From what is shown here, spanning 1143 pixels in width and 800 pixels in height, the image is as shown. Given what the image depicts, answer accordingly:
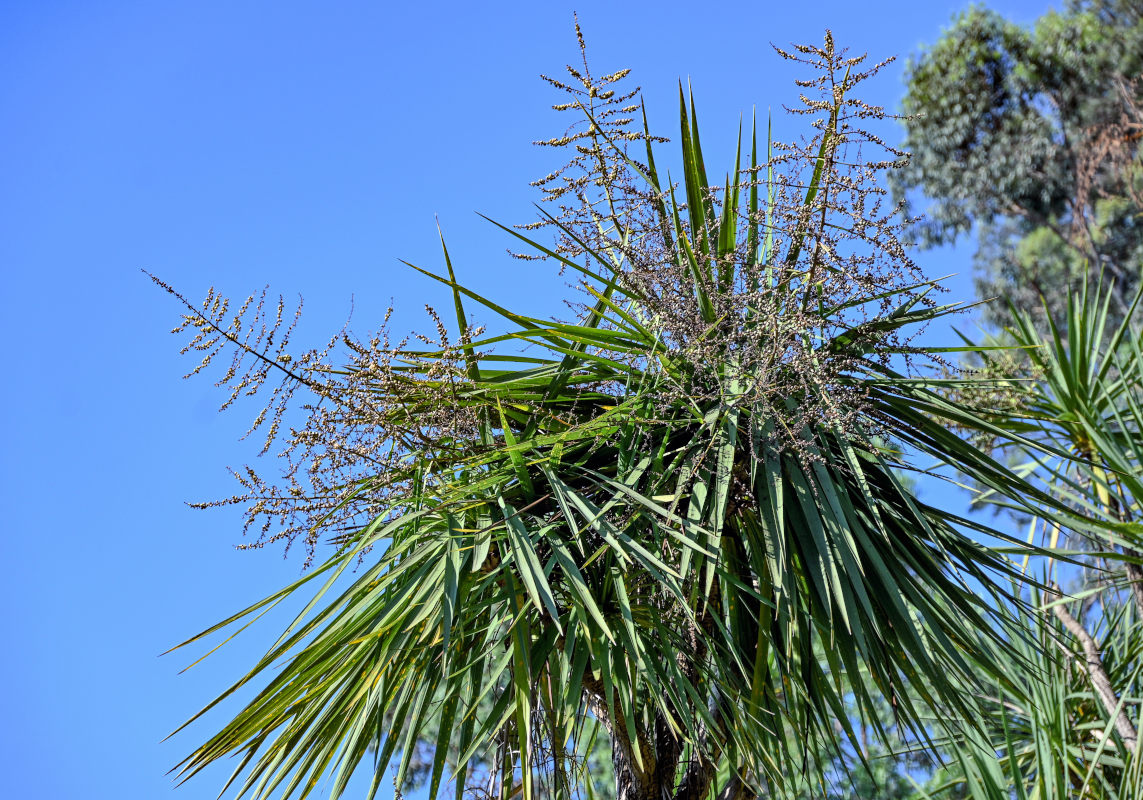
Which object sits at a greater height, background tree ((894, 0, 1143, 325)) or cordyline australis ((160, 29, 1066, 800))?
background tree ((894, 0, 1143, 325))

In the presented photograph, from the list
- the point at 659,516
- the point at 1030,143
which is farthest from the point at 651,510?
the point at 1030,143

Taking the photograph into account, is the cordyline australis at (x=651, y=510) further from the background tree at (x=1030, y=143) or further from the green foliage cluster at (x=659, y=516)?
the background tree at (x=1030, y=143)

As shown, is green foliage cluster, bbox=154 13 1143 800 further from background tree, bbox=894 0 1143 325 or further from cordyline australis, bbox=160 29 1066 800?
background tree, bbox=894 0 1143 325

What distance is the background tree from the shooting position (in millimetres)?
13594

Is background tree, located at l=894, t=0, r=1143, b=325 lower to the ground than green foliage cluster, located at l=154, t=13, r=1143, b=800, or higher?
higher

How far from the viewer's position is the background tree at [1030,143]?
13.6 meters

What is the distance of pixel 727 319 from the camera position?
221 cm

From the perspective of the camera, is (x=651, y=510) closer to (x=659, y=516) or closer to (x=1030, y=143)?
(x=659, y=516)

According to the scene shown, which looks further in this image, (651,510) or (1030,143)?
(1030,143)

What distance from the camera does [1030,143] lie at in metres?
14.2

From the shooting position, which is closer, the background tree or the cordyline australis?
the cordyline australis

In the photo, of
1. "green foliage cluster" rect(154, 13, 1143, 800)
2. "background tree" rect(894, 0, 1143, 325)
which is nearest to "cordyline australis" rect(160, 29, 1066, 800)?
"green foliage cluster" rect(154, 13, 1143, 800)

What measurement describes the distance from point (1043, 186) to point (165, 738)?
15.0 m

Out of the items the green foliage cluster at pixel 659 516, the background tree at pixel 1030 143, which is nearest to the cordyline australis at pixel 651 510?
the green foliage cluster at pixel 659 516
